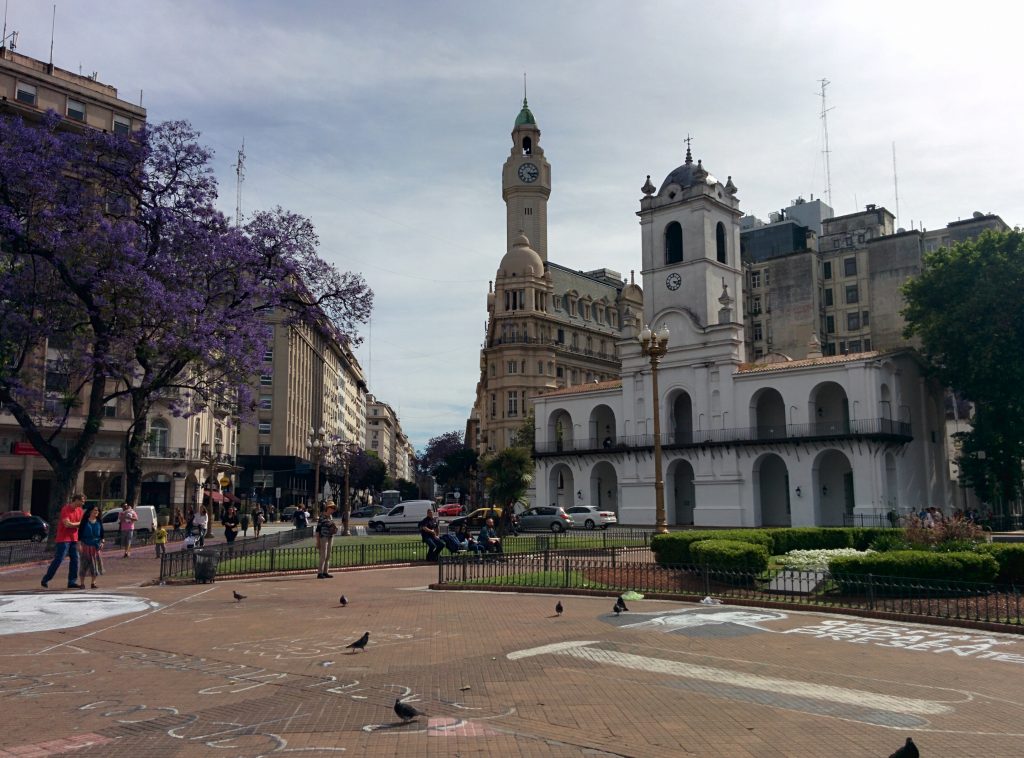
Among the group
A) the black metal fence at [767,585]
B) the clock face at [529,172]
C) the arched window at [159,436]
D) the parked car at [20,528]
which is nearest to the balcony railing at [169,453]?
the arched window at [159,436]

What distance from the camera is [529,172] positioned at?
89.1m

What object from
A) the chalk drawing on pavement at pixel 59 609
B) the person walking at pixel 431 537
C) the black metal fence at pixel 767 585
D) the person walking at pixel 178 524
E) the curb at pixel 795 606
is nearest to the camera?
the curb at pixel 795 606

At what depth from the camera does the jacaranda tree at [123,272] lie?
85.7 feet

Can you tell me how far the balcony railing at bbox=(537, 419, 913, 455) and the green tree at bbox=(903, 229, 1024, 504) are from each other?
445 centimetres

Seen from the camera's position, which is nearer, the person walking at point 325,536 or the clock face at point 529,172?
the person walking at point 325,536

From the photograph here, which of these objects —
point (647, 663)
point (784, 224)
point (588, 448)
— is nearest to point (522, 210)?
point (784, 224)

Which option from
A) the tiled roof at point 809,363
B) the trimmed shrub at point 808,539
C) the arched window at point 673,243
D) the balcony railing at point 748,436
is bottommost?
the trimmed shrub at point 808,539

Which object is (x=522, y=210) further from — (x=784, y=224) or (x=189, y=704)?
(x=189, y=704)

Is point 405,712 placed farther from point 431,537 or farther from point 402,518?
point 402,518

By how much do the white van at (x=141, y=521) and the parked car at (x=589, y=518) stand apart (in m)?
22.0

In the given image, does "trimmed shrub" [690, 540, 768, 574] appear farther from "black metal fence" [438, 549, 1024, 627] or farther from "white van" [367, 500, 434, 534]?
"white van" [367, 500, 434, 534]

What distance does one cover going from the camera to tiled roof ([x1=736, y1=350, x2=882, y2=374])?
146 ft

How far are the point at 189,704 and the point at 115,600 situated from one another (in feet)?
31.0

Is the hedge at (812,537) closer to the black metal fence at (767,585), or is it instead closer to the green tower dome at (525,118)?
the black metal fence at (767,585)
